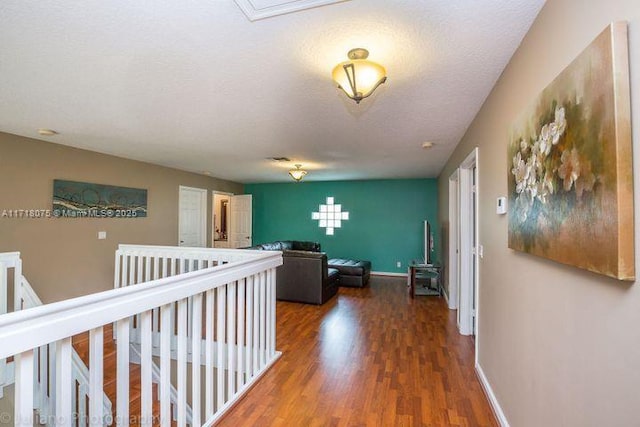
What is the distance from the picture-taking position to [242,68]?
199 centimetres

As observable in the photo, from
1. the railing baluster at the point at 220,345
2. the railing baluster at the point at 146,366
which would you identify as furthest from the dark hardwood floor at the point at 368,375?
the railing baluster at the point at 146,366

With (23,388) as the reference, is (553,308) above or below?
above

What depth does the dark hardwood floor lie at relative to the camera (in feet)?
6.75

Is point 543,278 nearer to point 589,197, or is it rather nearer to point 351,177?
point 589,197

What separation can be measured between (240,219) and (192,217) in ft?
5.08

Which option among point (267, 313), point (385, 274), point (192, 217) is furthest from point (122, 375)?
point (385, 274)

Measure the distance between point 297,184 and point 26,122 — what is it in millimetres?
5461

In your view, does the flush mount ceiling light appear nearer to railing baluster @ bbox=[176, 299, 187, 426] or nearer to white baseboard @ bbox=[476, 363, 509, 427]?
railing baluster @ bbox=[176, 299, 187, 426]

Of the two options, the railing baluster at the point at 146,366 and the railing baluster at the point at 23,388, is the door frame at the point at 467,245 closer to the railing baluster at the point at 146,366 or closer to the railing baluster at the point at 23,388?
the railing baluster at the point at 146,366

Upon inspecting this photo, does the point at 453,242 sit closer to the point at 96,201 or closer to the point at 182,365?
the point at 182,365

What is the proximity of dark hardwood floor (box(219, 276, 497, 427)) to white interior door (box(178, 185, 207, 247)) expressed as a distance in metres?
3.26

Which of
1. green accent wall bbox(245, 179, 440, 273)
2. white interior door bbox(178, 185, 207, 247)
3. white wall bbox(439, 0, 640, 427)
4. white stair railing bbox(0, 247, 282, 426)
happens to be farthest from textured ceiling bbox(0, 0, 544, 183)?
green accent wall bbox(245, 179, 440, 273)

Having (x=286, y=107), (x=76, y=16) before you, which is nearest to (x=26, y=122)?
(x=76, y=16)

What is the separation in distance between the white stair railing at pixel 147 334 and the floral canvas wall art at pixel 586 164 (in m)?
1.78
